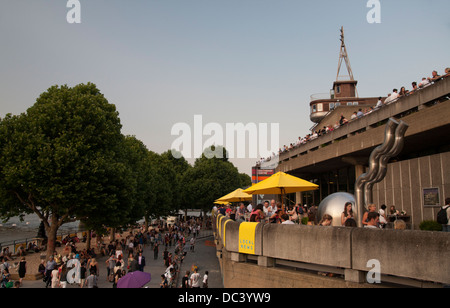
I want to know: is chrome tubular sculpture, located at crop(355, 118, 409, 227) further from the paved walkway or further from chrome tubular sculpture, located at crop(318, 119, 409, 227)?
the paved walkway

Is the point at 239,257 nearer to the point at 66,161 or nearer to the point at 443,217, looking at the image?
the point at 443,217

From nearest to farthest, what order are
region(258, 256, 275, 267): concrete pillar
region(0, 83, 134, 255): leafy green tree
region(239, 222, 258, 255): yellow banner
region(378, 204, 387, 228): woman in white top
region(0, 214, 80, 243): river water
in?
region(258, 256, 275, 267): concrete pillar
region(378, 204, 387, 228): woman in white top
region(239, 222, 258, 255): yellow banner
region(0, 83, 134, 255): leafy green tree
region(0, 214, 80, 243): river water

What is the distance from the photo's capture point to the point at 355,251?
7.84 metres

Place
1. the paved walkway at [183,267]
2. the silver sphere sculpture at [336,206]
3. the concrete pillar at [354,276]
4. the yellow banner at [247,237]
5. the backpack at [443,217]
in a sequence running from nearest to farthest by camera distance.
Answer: the concrete pillar at [354,276] → the backpack at [443,217] → the silver sphere sculpture at [336,206] → the yellow banner at [247,237] → the paved walkway at [183,267]

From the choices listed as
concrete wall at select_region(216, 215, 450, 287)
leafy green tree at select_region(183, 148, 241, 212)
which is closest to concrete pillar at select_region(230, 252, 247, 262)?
concrete wall at select_region(216, 215, 450, 287)

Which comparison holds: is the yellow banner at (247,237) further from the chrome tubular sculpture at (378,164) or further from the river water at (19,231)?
the river water at (19,231)

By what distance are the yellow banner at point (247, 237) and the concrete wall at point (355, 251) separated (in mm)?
298

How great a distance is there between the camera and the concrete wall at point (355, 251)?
6.56 meters

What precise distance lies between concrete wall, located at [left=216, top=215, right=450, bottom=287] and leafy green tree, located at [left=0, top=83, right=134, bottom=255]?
1623cm

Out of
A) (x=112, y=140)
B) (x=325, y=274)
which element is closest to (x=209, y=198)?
(x=112, y=140)

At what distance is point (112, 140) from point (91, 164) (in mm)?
3736

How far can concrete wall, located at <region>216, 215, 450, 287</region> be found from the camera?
656 centimetres

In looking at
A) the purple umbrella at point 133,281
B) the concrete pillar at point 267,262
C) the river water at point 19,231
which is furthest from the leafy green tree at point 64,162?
the river water at point 19,231

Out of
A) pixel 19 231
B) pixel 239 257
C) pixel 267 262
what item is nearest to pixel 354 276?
pixel 267 262
